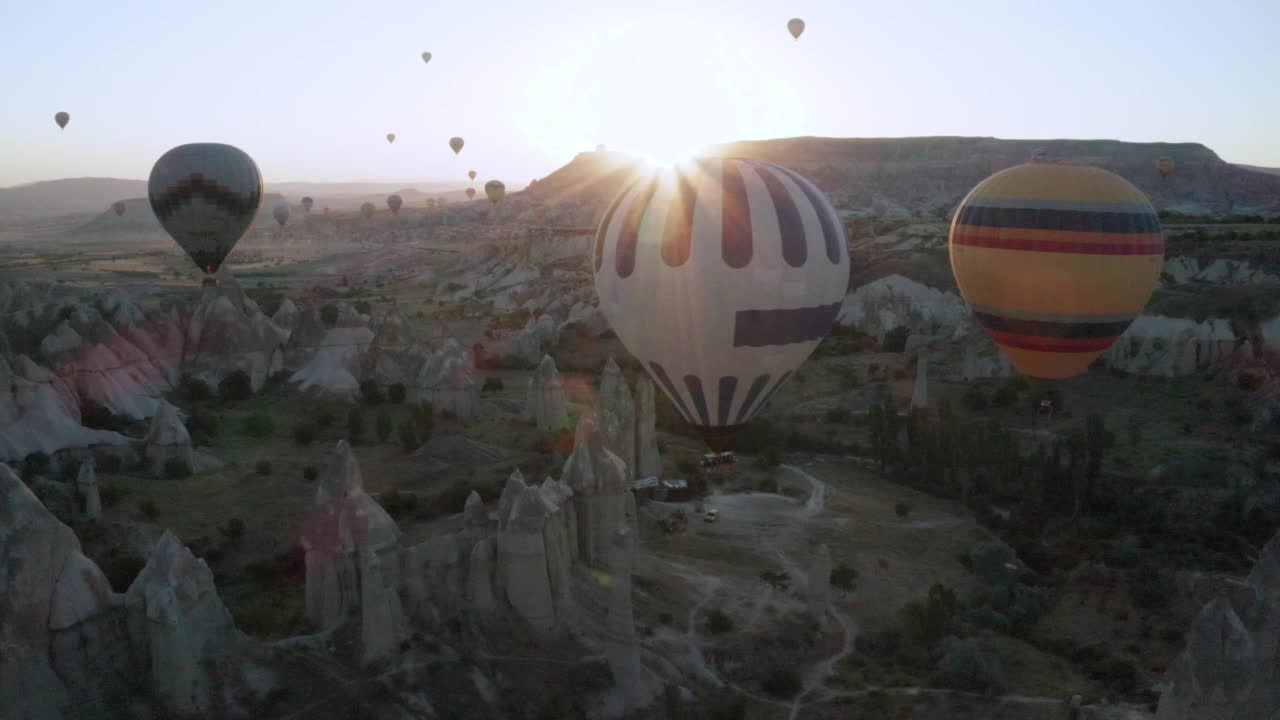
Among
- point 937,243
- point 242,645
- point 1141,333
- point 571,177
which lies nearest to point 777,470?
point 242,645

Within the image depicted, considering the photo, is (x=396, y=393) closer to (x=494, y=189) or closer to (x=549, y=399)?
(x=549, y=399)

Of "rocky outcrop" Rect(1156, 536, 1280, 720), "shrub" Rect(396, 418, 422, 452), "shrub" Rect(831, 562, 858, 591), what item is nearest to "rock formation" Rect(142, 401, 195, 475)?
"shrub" Rect(396, 418, 422, 452)

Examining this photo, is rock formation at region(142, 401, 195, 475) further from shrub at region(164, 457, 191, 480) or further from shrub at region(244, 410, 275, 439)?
shrub at region(244, 410, 275, 439)

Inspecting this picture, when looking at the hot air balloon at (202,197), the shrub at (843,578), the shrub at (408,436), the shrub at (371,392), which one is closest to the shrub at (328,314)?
the hot air balloon at (202,197)

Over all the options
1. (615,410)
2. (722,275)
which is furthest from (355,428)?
(722,275)

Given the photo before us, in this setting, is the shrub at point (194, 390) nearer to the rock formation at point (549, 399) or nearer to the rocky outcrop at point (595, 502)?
the rock formation at point (549, 399)

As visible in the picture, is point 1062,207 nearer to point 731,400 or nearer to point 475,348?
point 731,400
